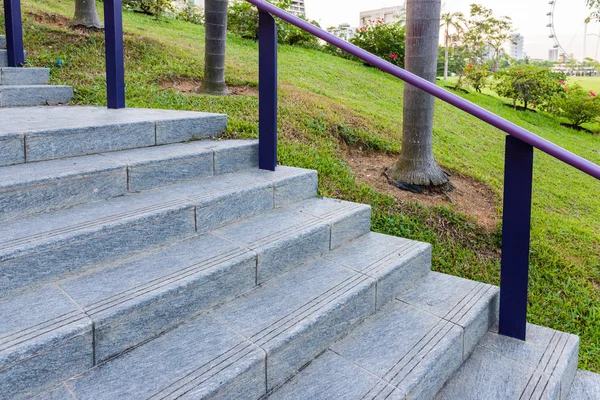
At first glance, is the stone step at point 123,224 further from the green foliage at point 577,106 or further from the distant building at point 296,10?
the green foliage at point 577,106

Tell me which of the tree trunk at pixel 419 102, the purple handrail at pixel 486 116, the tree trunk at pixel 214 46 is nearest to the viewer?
the purple handrail at pixel 486 116

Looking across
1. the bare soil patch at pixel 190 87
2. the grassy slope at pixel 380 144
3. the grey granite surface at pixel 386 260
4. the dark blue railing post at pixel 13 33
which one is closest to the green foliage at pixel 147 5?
the grassy slope at pixel 380 144

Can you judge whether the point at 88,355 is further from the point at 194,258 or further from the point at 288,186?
the point at 288,186

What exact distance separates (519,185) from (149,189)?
182 cm

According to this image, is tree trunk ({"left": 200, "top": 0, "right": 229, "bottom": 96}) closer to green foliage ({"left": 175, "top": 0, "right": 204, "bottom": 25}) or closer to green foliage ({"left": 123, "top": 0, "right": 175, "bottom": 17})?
green foliage ({"left": 123, "top": 0, "right": 175, "bottom": 17})

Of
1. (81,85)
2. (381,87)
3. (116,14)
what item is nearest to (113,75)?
(116,14)

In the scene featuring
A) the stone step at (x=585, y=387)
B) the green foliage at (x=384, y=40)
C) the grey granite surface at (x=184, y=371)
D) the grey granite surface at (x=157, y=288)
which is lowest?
the stone step at (x=585, y=387)

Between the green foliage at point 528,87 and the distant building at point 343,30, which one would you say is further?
the distant building at point 343,30

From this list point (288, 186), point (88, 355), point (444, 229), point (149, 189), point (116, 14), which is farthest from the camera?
point (444, 229)

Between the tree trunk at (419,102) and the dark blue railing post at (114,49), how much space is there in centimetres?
229

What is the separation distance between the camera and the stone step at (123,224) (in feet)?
5.70

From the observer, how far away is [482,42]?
72.9ft

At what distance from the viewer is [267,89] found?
2914mm

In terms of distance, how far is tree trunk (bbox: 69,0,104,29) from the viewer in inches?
272
